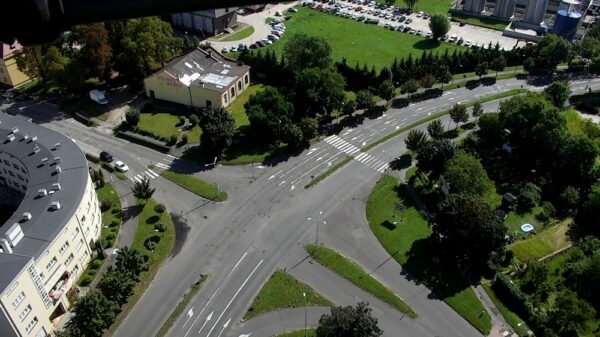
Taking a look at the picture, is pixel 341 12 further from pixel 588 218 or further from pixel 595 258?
pixel 595 258

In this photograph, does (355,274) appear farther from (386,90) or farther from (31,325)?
(386,90)

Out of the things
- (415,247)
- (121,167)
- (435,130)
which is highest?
(435,130)

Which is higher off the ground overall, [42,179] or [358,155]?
[42,179]

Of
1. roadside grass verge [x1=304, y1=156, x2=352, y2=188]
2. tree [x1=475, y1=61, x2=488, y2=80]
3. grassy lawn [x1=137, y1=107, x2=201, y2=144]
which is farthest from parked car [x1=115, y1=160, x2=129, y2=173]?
tree [x1=475, y1=61, x2=488, y2=80]

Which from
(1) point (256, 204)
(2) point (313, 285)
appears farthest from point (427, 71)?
(2) point (313, 285)

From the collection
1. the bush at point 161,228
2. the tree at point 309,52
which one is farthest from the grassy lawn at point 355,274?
the tree at point 309,52

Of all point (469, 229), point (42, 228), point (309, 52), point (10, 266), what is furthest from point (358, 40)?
point (10, 266)

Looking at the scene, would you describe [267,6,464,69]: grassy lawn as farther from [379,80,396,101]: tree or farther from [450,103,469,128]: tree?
[450,103,469,128]: tree

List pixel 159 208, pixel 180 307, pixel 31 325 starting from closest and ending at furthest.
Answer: pixel 31 325, pixel 180 307, pixel 159 208
